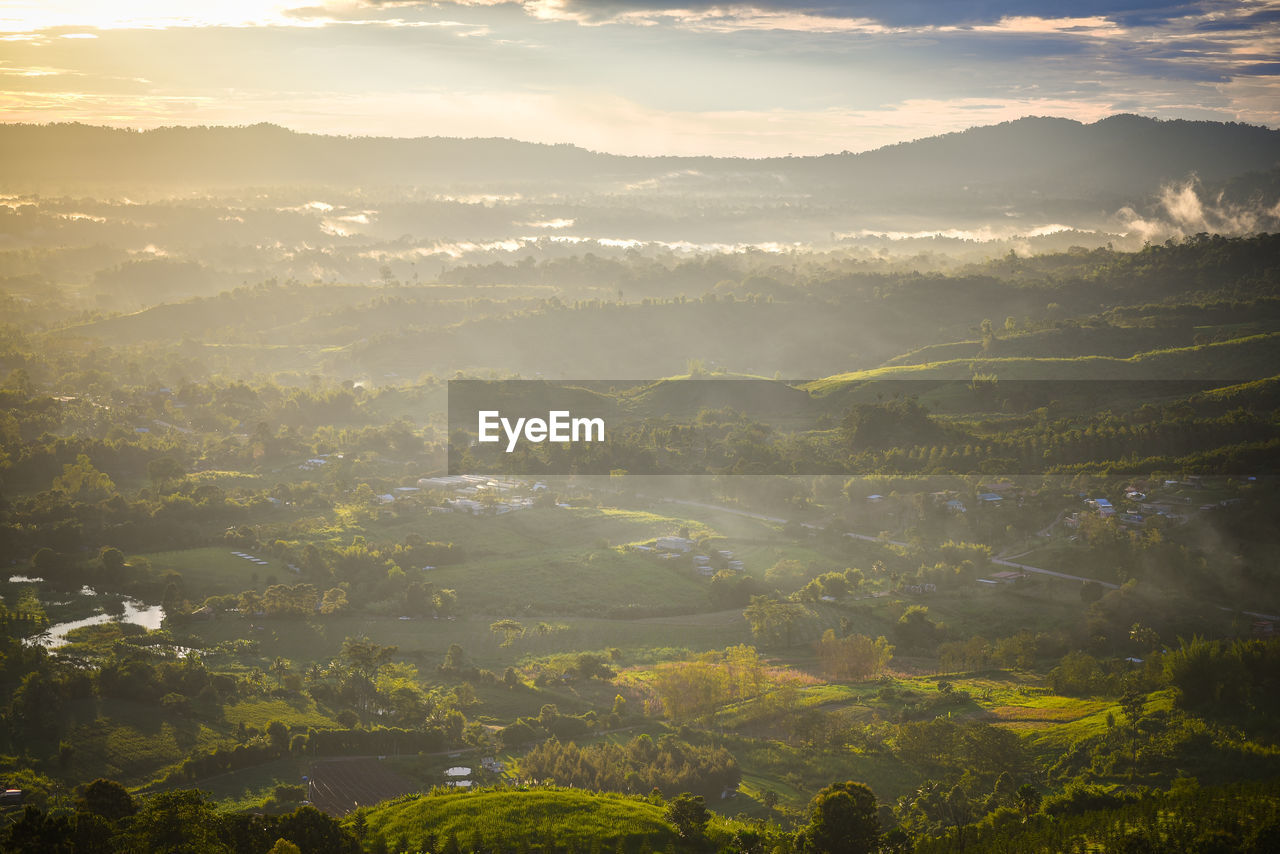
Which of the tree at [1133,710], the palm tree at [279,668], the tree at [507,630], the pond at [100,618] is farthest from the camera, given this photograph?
the tree at [507,630]

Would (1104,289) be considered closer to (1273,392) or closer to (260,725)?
(1273,392)

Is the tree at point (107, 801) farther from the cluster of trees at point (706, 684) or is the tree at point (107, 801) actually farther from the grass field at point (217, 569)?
the grass field at point (217, 569)

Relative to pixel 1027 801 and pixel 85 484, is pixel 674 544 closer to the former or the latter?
pixel 1027 801

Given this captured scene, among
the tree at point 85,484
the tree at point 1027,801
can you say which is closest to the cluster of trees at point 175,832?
the tree at point 1027,801

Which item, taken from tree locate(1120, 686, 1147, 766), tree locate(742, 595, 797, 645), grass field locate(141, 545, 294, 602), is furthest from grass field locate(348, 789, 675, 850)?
grass field locate(141, 545, 294, 602)

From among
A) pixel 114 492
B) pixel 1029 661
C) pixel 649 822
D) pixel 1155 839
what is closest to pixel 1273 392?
pixel 1029 661

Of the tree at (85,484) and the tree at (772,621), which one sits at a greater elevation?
the tree at (85,484)

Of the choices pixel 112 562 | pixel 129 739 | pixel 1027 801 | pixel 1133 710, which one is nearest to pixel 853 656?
pixel 1133 710
